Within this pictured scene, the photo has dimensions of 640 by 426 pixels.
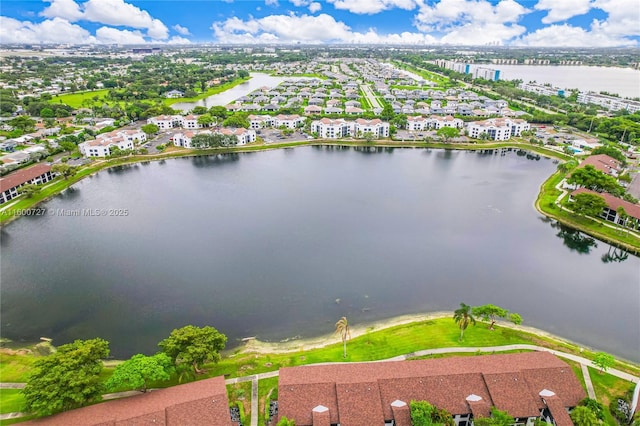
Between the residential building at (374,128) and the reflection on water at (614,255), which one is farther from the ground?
the residential building at (374,128)

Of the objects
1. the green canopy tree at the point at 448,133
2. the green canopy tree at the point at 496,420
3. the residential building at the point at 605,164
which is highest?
the green canopy tree at the point at 448,133

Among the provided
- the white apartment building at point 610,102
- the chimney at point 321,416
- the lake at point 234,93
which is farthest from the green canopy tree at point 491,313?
the white apartment building at point 610,102

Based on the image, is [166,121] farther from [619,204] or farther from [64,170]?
[619,204]

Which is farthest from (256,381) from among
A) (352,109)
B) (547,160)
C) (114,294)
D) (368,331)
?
(352,109)

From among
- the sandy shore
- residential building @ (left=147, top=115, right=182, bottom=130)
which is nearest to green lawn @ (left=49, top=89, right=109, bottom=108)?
residential building @ (left=147, top=115, right=182, bottom=130)

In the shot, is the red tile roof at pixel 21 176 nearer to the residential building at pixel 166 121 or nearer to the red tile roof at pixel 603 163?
the residential building at pixel 166 121

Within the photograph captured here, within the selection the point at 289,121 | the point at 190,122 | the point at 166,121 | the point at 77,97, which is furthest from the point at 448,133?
the point at 77,97

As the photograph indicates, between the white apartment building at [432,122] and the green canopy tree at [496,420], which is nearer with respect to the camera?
the green canopy tree at [496,420]

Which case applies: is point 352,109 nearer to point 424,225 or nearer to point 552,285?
point 424,225
